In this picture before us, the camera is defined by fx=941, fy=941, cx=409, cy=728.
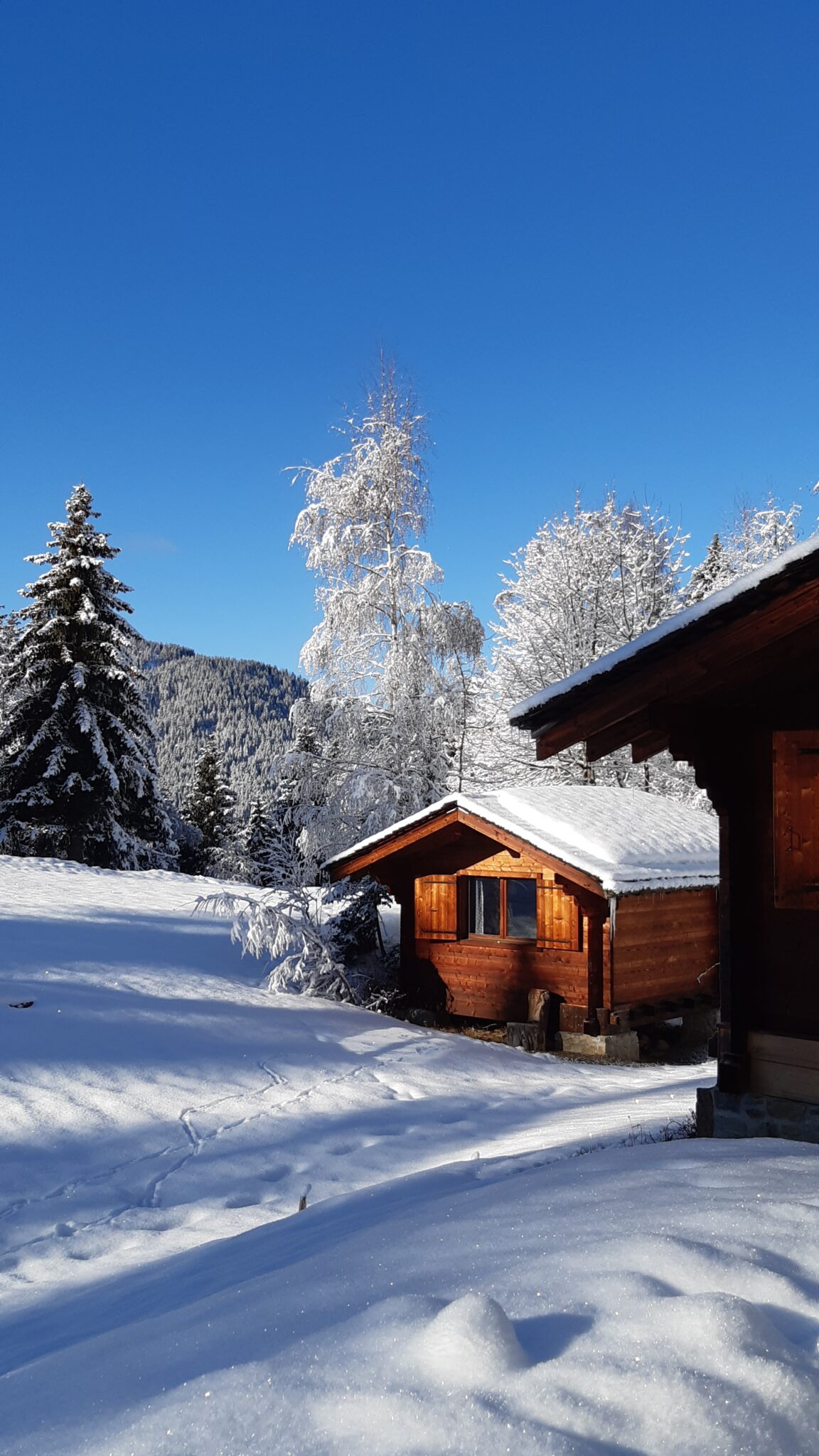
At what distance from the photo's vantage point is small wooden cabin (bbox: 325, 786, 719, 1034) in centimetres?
1502

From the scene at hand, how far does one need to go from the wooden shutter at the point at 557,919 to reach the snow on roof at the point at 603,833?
96 centimetres

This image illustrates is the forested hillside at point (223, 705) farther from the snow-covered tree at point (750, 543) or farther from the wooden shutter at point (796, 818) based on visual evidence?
the wooden shutter at point (796, 818)

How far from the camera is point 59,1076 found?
9.59 meters

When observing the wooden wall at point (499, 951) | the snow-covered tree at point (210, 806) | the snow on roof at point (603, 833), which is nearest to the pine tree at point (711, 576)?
the snow on roof at point (603, 833)

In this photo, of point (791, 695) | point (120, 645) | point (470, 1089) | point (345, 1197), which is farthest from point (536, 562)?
point (345, 1197)

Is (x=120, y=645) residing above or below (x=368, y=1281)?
above

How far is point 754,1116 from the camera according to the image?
677 cm

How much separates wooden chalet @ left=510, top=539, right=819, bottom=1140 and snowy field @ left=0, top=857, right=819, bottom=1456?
129 cm

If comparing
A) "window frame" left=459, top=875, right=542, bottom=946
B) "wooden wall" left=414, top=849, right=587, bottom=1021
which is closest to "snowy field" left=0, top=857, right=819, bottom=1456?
"wooden wall" left=414, top=849, right=587, bottom=1021

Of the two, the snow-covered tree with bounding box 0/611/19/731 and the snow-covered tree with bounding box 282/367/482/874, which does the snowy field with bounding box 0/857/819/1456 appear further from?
the snow-covered tree with bounding box 0/611/19/731

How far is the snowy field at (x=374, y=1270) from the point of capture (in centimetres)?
239

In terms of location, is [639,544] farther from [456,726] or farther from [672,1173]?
[672,1173]

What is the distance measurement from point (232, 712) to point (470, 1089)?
512 feet

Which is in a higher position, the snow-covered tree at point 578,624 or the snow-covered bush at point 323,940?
the snow-covered tree at point 578,624
